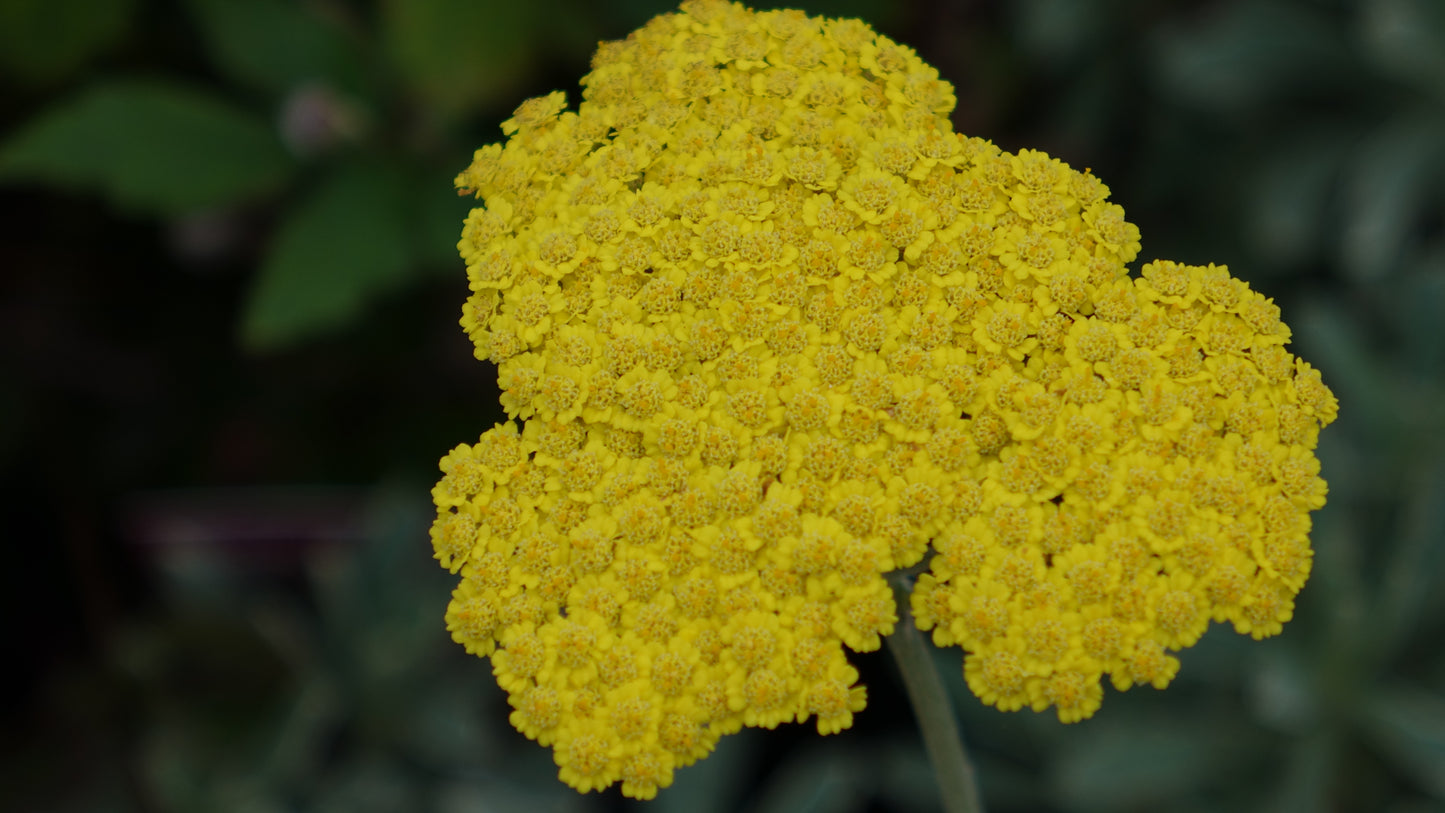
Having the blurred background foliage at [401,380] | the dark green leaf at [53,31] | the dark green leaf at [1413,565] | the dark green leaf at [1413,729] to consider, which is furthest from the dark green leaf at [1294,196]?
the dark green leaf at [53,31]

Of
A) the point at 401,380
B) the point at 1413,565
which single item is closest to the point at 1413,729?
the point at 1413,565

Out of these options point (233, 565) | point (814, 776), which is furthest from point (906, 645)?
point (233, 565)

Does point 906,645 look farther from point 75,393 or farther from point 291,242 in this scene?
point 75,393

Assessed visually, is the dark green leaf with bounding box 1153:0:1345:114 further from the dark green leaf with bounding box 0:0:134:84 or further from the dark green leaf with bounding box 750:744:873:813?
the dark green leaf with bounding box 0:0:134:84

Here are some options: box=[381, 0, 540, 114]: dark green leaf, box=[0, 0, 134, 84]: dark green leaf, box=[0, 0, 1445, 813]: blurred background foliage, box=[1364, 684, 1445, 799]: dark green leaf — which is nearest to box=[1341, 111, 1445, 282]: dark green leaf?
box=[0, 0, 1445, 813]: blurred background foliage

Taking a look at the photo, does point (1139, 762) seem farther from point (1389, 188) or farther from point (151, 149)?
point (151, 149)

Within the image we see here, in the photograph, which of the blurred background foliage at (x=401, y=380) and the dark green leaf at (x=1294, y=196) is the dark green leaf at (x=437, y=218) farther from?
the dark green leaf at (x=1294, y=196)
